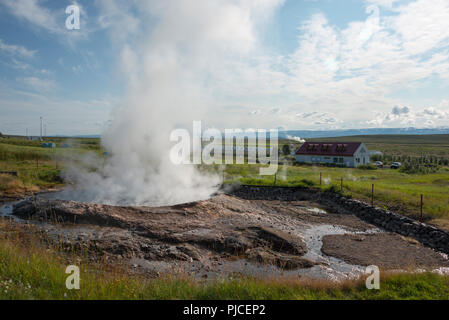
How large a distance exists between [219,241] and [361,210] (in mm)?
11497

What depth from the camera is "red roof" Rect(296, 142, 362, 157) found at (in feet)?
162

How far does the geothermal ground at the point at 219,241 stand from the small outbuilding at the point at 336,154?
114 feet

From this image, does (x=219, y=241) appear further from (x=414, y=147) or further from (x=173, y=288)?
(x=414, y=147)

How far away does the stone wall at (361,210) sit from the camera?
1288cm

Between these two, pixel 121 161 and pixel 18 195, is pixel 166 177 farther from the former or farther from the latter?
pixel 18 195

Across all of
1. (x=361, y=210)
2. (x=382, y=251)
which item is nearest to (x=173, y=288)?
(x=382, y=251)

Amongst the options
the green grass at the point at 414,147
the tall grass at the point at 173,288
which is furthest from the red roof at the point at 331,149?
the tall grass at the point at 173,288

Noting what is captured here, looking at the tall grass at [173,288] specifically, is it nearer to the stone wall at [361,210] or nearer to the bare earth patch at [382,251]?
the bare earth patch at [382,251]

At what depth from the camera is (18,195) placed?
20.8m

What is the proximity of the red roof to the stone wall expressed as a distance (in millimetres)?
28362
